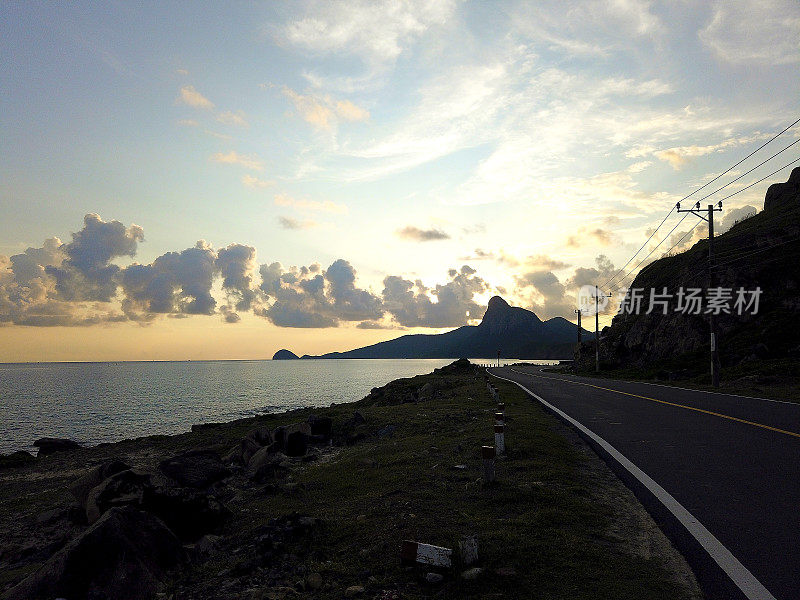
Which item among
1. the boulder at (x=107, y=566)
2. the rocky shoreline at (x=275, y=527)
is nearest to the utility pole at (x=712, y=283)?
the rocky shoreline at (x=275, y=527)

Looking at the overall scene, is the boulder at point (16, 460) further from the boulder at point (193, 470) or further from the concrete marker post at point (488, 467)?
the concrete marker post at point (488, 467)

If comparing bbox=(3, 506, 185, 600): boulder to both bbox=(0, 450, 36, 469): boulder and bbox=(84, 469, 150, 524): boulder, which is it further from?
bbox=(0, 450, 36, 469): boulder

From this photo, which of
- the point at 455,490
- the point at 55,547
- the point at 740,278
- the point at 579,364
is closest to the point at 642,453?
the point at 455,490

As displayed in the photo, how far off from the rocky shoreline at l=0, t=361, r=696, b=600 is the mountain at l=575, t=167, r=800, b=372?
31.4 metres

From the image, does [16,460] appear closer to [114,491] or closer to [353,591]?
[114,491]

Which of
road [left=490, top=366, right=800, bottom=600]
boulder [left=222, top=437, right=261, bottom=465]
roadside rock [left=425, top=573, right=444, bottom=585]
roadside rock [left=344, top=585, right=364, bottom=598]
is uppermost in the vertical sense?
road [left=490, top=366, right=800, bottom=600]

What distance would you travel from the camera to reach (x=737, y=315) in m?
42.2

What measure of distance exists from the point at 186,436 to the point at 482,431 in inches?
871

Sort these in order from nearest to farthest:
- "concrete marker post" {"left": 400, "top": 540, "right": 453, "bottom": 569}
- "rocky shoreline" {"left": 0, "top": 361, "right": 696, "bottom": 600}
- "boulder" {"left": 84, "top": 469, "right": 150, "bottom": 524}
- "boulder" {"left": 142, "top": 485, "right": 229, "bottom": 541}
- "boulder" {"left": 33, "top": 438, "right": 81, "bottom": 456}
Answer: "concrete marker post" {"left": 400, "top": 540, "right": 453, "bottom": 569}, "rocky shoreline" {"left": 0, "top": 361, "right": 696, "bottom": 600}, "boulder" {"left": 142, "top": 485, "right": 229, "bottom": 541}, "boulder" {"left": 84, "top": 469, "right": 150, "bottom": 524}, "boulder" {"left": 33, "top": 438, "right": 81, "bottom": 456}

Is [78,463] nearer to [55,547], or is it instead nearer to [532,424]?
[55,547]

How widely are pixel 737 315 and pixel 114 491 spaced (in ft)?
154

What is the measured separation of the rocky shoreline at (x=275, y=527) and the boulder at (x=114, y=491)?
0.09 ft

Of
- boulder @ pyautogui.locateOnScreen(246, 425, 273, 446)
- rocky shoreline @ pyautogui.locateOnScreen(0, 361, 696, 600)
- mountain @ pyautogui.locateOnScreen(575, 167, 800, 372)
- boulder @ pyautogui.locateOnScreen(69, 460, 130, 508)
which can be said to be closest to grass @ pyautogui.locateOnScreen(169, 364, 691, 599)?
rocky shoreline @ pyautogui.locateOnScreen(0, 361, 696, 600)

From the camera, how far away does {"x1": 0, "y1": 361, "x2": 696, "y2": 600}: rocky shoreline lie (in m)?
5.53
